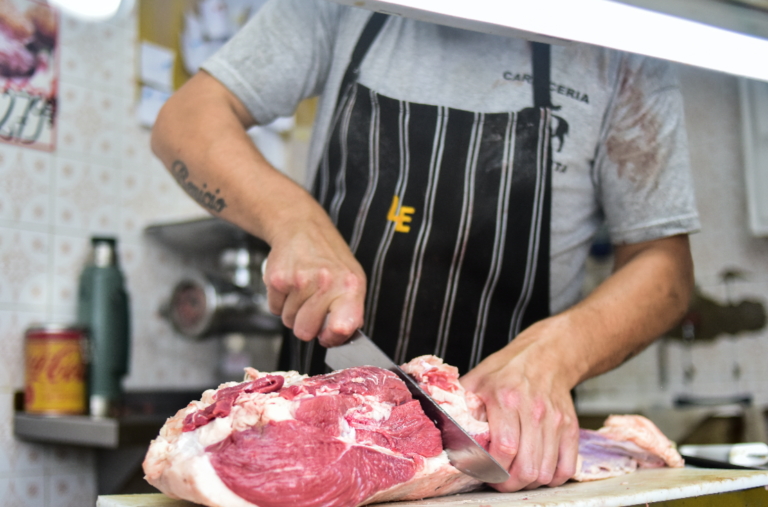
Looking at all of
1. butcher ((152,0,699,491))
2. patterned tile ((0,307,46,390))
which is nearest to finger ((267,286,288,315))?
butcher ((152,0,699,491))

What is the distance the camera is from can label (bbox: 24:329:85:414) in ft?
6.63

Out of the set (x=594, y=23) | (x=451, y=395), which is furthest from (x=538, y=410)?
(x=594, y=23)

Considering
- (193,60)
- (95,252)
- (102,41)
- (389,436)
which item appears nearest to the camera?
(389,436)

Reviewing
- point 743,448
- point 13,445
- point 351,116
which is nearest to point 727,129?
point 743,448

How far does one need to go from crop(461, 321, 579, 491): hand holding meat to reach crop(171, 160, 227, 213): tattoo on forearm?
22.4 inches

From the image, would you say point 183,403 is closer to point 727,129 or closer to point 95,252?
point 95,252

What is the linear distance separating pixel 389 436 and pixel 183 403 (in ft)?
5.84

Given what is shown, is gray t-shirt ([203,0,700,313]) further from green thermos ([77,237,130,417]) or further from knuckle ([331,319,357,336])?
green thermos ([77,237,130,417])

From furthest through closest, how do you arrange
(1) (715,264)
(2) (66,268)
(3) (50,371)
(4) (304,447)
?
(1) (715,264) → (2) (66,268) → (3) (50,371) → (4) (304,447)

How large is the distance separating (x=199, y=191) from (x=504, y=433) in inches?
28.9

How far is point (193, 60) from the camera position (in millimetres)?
2707

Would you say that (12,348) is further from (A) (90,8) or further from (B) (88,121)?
(A) (90,8)

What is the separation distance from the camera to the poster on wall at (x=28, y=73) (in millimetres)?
2143

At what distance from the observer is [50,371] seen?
203 centimetres
